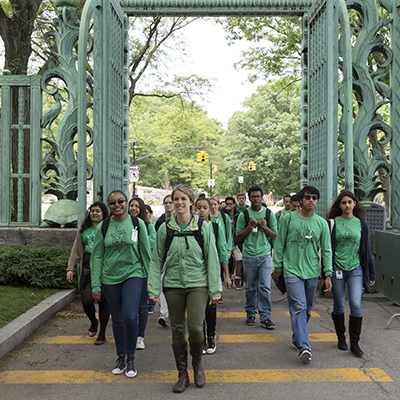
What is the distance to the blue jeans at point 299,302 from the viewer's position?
212 inches

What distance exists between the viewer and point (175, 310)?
15.4 feet

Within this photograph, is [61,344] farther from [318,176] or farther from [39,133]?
[318,176]

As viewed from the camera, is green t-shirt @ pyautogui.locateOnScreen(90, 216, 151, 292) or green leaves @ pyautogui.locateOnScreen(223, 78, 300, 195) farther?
green leaves @ pyautogui.locateOnScreen(223, 78, 300, 195)

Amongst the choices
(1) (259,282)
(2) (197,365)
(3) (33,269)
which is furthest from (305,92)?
(2) (197,365)

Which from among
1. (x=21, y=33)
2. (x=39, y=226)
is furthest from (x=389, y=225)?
(x=21, y=33)

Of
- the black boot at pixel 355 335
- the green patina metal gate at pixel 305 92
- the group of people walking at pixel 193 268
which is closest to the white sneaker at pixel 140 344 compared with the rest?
the group of people walking at pixel 193 268

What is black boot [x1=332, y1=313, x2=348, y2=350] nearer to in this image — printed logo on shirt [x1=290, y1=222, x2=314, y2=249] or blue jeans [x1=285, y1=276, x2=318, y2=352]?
blue jeans [x1=285, y1=276, x2=318, y2=352]

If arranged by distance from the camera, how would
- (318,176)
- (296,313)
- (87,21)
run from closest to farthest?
(296,313) → (87,21) → (318,176)

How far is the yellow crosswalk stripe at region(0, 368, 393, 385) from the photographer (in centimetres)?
484

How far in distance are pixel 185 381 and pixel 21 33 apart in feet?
32.4

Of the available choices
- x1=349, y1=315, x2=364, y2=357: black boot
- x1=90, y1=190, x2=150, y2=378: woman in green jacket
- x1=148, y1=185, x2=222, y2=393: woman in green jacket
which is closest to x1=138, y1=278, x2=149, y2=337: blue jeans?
x1=90, y1=190, x2=150, y2=378: woman in green jacket

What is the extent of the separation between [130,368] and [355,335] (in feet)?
8.35

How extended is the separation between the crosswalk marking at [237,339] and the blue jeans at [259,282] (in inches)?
24.0

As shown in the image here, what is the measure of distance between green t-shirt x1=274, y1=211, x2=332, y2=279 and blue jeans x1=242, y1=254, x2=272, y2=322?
151 cm
